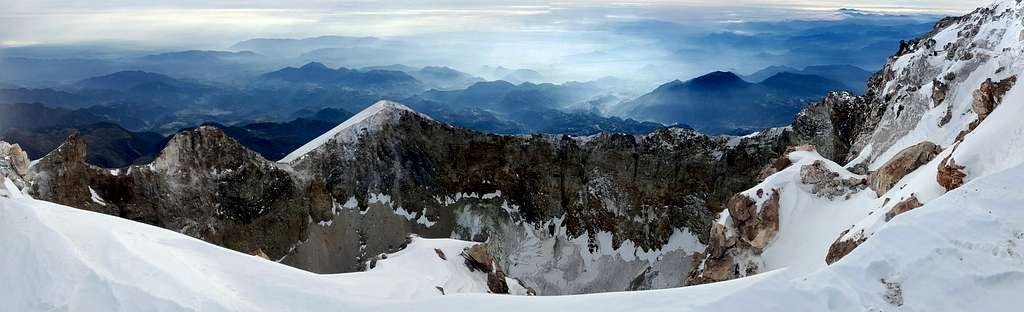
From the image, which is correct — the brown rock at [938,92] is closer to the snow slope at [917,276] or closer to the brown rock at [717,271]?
the brown rock at [717,271]

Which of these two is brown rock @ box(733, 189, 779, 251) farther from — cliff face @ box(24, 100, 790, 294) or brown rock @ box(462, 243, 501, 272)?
cliff face @ box(24, 100, 790, 294)

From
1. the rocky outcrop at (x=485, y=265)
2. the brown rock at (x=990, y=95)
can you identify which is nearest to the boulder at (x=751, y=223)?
the brown rock at (x=990, y=95)

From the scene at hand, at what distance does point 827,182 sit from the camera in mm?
43844

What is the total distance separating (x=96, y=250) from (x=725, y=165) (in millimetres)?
74600

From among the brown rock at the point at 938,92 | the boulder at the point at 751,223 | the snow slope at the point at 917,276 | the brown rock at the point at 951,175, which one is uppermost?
the snow slope at the point at 917,276

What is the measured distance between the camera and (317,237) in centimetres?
7456

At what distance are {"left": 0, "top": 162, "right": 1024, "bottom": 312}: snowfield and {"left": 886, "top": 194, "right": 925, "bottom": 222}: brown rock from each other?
11.9 metres

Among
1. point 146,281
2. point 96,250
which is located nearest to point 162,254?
point 96,250

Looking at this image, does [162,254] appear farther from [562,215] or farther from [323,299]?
[562,215]

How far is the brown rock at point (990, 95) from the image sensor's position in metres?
36.3

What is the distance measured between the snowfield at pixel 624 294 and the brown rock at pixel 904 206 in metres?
11.9

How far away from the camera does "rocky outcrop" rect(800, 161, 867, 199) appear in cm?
4272

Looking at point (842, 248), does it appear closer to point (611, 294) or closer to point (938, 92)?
point (611, 294)

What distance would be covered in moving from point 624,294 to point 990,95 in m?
34.4
